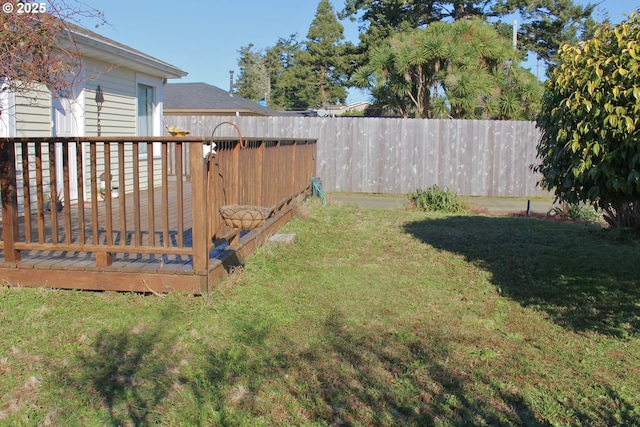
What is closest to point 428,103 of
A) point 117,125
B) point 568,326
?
point 117,125

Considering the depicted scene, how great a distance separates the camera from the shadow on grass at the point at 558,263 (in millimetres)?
5004

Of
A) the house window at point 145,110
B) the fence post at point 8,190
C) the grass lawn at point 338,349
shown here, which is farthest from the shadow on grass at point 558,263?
the house window at point 145,110

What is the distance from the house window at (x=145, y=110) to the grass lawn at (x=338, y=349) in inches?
266

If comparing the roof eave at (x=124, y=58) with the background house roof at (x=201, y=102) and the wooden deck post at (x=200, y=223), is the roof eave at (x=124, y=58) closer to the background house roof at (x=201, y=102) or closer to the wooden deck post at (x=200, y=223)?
the wooden deck post at (x=200, y=223)

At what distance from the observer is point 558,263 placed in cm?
682

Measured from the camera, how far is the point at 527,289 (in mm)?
5746

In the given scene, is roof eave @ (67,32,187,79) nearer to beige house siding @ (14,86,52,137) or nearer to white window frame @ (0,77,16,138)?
beige house siding @ (14,86,52,137)

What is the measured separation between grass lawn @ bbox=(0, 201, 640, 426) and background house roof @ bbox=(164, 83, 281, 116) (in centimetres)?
1555

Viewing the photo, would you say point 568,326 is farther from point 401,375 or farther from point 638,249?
point 638,249

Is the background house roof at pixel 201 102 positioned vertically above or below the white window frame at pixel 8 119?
above

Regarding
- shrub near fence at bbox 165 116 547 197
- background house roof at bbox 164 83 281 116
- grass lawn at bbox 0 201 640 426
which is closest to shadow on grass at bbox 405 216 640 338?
grass lawn at bbox 0 201 640 426

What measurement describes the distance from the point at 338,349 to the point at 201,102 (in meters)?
19.0

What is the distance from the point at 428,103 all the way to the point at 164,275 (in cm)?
1371

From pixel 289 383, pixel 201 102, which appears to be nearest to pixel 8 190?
pixel 289 383
